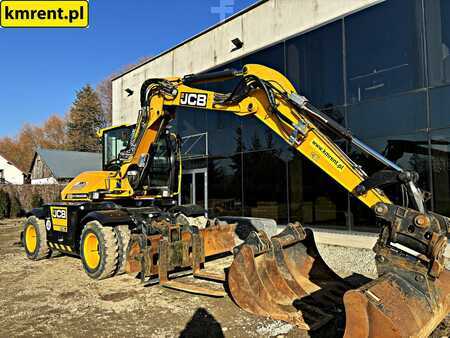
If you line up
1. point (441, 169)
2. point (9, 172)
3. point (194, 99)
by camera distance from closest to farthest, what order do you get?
point (194, 99)
point (441, 169)
point (9, 172)

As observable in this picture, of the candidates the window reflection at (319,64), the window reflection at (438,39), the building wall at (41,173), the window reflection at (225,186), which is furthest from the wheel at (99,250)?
the building wall at (41,173)

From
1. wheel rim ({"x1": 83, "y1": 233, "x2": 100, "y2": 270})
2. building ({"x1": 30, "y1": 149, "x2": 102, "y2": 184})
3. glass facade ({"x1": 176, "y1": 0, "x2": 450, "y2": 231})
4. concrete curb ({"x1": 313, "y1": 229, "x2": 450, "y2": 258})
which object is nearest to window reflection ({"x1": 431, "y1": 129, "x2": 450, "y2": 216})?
glass facade ({"x1": 176, "y1": 0, "x2": 450, "y2": 231})

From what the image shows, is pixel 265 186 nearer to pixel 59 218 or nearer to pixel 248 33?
pixel 248 33

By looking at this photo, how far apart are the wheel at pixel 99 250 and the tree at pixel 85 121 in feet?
160

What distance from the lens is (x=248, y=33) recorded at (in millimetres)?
12047

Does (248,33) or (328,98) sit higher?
(248,33)

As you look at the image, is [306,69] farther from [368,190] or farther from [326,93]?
[368,190]

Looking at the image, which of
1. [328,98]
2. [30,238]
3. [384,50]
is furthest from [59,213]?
[384,50]

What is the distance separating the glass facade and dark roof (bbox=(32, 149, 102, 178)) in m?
28.4

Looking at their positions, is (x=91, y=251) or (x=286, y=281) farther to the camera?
(x=91, y=251)

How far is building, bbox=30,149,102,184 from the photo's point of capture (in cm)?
3791

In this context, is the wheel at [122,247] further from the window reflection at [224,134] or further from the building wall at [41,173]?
the building wall at [41,173]

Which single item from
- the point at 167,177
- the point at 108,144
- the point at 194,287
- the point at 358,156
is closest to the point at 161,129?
the point at 167,177

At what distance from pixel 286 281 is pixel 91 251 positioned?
12.7 feet
